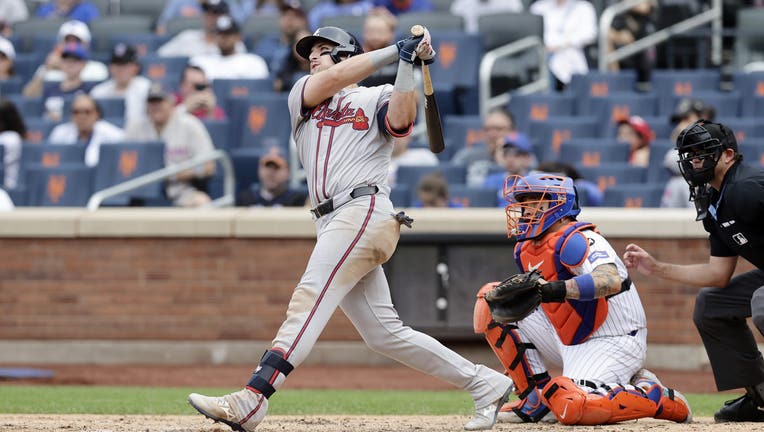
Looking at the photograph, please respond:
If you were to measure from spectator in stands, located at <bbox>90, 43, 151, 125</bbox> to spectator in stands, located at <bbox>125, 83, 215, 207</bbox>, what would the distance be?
0.82 metres

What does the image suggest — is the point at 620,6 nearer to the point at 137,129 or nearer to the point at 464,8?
the point at 464,8

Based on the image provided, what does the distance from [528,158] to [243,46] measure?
4483 millimetres

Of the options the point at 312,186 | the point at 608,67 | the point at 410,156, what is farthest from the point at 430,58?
the point at 608,67

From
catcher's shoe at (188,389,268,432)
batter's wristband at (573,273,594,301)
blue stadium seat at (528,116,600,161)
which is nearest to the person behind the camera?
catcher's shoe at (188,389,268,432)

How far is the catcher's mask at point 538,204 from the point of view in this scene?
633 centimetres

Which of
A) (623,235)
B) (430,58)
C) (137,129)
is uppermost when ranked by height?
(430,58)

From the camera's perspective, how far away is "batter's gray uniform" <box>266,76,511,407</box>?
230 inches

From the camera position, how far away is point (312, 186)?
6.03 m

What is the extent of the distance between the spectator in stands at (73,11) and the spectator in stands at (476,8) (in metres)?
4.55

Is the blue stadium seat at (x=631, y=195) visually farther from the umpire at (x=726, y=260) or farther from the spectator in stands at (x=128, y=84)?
the spectator in stands at (x=128, y=84)

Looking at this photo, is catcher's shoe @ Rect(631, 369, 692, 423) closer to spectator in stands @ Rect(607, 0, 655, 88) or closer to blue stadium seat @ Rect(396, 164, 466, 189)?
blue stadium seat @ Rect(396, 164, 466, 189)

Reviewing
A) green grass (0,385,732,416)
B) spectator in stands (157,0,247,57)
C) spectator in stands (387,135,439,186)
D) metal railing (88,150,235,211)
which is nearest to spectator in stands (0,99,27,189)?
metal railing (88,150,235,211)

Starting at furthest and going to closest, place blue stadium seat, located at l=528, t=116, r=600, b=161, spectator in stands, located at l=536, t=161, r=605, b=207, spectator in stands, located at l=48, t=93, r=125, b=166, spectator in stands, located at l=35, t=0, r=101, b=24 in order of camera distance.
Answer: spectator in stands, located at l=35, t=0, r=101, b=24 → spectator in stands, located at l=48, t=93, r=125, b=166 → blue stadium seat, located at l=528, t=116, r=600, b=161 → spectator in stands, located at l=536, t=161, r=605, b=207

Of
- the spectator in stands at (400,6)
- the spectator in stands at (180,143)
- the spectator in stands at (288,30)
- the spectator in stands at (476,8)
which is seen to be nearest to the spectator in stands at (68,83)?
the spectator in stands at (288,30)
